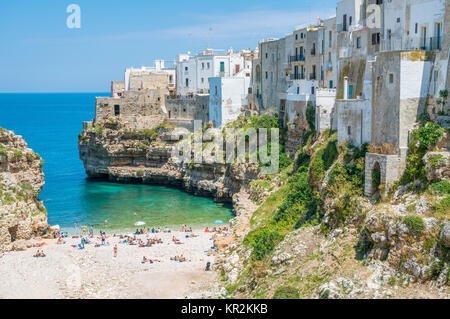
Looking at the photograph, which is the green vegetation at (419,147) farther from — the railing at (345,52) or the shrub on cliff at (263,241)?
the railing at (345,52)

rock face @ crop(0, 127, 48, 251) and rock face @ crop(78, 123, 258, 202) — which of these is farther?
rock face @ crop(78, 123, 258, 202)

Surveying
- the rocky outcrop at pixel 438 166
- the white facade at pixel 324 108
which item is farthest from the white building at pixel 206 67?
the rocky outcrop at pixel 438 166

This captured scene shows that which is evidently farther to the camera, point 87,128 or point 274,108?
point 87,128

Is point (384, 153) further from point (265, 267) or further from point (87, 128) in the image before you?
point (87, 128)

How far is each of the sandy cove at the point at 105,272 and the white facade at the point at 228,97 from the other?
63.5 feet

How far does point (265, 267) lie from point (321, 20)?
958 inches

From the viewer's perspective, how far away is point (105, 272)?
2859 centimetres

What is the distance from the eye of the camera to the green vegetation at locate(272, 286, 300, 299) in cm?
2064

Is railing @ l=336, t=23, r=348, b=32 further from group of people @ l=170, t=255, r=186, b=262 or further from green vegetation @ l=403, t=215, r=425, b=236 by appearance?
green vegetation @ l=403, t=215, r=425, b=236

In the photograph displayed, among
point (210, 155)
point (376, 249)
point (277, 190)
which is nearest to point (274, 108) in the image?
point (210, 155)

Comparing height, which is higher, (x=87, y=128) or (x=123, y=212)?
(x=87, y=128)

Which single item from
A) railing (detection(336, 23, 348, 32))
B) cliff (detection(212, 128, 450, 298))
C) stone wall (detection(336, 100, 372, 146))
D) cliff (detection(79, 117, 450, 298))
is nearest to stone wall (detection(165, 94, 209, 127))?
cliff (detection(79, 117, 450, 298))

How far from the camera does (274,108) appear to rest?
46.8m

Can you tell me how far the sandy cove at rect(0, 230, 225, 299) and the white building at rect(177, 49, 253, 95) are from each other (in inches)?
1120
